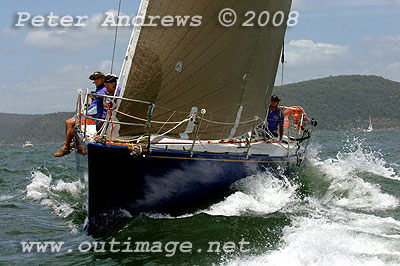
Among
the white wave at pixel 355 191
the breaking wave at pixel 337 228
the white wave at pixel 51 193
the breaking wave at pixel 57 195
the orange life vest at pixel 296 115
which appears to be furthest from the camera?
the orange life vest at pixel 296 115

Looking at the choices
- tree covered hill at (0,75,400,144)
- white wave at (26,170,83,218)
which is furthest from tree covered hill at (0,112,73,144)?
white wave at (26,170,83,218)

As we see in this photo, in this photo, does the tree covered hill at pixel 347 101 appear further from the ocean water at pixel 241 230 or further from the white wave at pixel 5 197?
the ocean water at pixel 241 230

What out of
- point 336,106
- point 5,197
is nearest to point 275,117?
point 5,197

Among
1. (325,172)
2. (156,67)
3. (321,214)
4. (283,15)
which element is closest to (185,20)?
(156,67)

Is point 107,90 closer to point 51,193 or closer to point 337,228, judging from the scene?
point 51,193

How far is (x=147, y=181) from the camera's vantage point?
7484 millimetres

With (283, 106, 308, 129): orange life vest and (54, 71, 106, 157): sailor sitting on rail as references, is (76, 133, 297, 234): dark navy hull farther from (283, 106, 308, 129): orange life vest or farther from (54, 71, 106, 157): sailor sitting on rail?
(283, 106, 308, 129): orange life vest

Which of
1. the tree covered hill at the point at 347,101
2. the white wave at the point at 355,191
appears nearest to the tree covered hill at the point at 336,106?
the tree covered hill at the point at 347,101

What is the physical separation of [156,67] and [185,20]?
2.61 feet

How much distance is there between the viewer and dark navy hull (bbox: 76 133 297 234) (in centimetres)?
724

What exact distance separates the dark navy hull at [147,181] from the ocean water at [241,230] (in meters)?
0.18

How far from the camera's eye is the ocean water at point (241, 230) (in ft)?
19.9

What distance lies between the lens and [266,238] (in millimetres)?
6938

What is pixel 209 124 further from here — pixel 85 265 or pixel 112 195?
pixel 85 265
